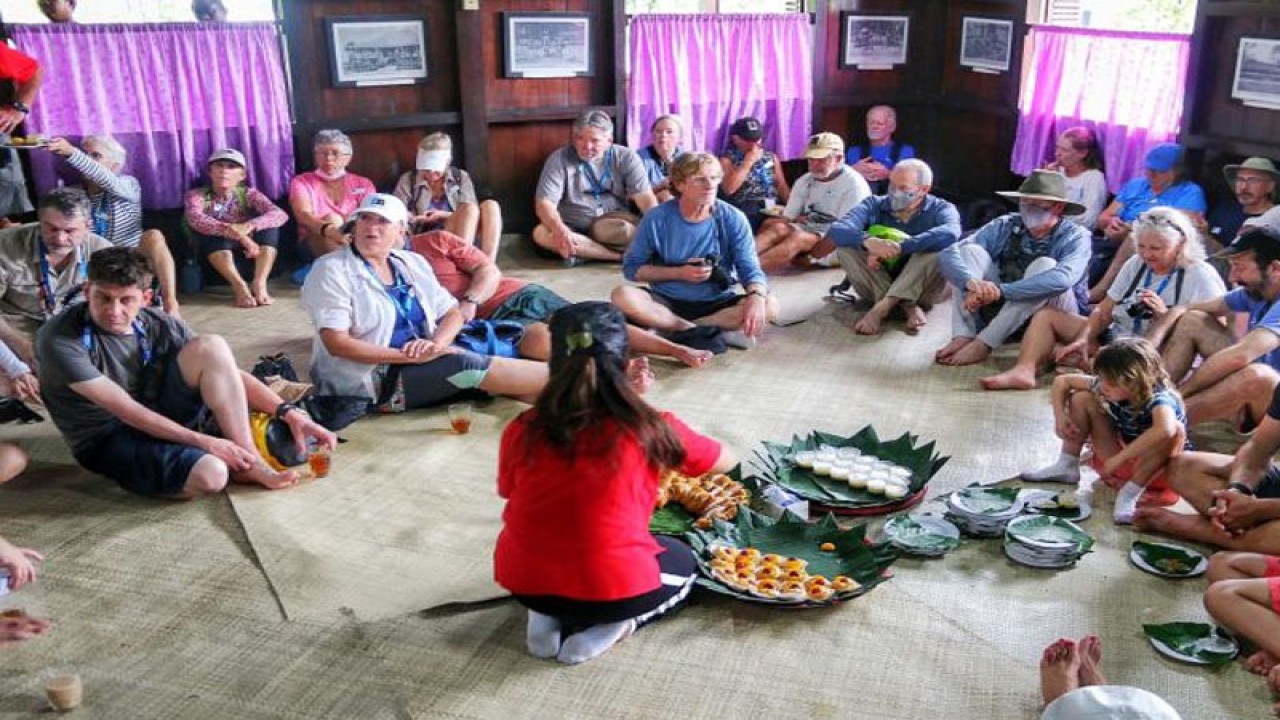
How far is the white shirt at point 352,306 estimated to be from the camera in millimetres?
4523

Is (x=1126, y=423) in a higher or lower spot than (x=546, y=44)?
lower

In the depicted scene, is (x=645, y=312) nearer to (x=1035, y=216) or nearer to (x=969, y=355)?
(x=969, y=355)

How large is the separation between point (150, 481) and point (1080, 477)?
338 cm

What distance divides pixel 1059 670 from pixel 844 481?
4.18 feet

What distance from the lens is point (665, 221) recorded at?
220 inches

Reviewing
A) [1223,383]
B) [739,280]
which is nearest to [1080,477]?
[1223,383]

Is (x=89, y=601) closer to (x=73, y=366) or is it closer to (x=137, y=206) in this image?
(x=73, y=366)

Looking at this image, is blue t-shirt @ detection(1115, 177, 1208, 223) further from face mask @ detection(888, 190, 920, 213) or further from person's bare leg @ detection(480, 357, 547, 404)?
person's bare leg @ detection(480, 357, 547, 404)

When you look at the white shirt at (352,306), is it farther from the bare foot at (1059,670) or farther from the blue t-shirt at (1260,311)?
the blue t-shirt at (1260,311)

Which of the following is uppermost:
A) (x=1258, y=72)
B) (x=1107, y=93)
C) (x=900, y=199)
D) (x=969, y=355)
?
(x=1258, y=72)

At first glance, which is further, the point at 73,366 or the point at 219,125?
the point at 219,125

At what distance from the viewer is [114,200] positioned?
6.26 m

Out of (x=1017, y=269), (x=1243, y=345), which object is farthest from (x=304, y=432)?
(x=1243, y=345)

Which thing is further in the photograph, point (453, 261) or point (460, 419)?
point (453, 261)
